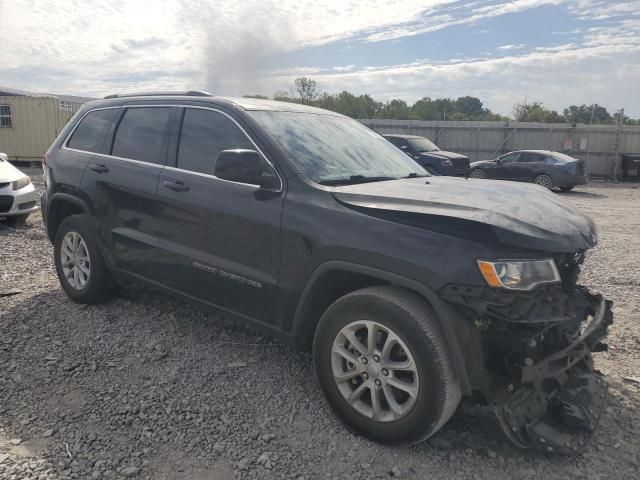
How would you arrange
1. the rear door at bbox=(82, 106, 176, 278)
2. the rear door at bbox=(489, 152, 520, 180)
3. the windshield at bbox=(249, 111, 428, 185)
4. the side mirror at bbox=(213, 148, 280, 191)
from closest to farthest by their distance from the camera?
the side mirror at bbox=(213, 148, 280, 191)
the windshield at bbox=(249, 111, 428, 185)
the rear door at bbox=(82, 106, 176, 278)
the rear door at bbox=(489, 152, 520, 180)

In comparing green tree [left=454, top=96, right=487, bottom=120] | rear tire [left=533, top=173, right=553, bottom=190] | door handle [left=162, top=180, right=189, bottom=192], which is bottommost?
rear tire [left=533, top=173, right=553, bottom=190]

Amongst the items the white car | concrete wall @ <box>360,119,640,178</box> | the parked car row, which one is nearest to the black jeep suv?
the white car

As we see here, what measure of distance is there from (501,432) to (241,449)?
136 cm

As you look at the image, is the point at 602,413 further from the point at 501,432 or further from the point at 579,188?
the point at 579,188

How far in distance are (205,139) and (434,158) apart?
12.9 meters

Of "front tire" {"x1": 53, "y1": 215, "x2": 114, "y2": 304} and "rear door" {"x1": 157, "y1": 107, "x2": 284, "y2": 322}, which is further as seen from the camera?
"front tire" {"x1": 53, "y1": 215, "x2": 114, "y2": 304}

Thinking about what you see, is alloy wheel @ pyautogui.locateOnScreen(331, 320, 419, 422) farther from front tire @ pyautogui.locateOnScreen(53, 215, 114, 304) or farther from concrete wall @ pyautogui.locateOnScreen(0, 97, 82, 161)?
concrete wall @ pyautogui.locateOnScreen(0, 97, 82, 161)

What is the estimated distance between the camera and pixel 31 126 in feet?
68.1

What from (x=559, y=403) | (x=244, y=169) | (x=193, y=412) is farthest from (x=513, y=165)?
(x=193, y=412)

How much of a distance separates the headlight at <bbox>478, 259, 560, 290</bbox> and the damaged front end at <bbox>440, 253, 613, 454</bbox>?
4 centimetres

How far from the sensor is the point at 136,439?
2.90 metres

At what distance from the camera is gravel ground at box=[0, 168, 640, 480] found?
270 centimetres

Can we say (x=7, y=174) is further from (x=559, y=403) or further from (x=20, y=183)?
(x=559, y=403)

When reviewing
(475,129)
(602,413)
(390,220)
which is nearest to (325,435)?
(390,220)
